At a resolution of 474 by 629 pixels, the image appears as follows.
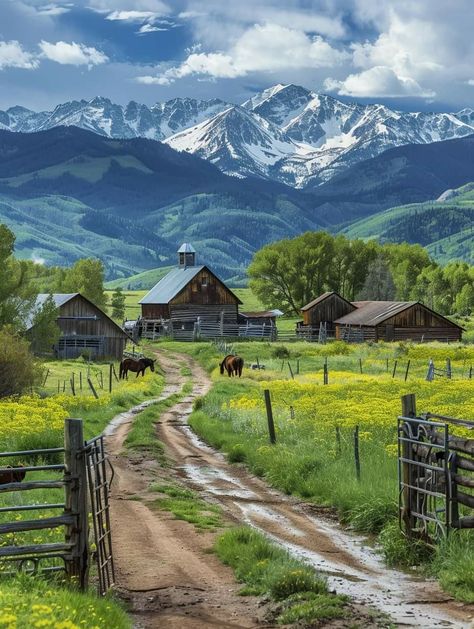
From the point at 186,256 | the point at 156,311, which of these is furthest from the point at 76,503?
the point at 186,256

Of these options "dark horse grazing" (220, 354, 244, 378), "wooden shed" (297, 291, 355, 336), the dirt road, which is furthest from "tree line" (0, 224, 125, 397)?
"wooden shed" (297, 291, 355, 336)

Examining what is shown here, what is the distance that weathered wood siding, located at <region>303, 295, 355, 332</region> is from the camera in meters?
106

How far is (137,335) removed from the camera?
105062 millimetres

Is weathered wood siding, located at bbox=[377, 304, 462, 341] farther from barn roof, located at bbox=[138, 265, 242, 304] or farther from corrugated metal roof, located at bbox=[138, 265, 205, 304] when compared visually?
corrugated metal roof, located at bbox=[138, 265, 205, 304]

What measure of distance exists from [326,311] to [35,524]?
93315mm

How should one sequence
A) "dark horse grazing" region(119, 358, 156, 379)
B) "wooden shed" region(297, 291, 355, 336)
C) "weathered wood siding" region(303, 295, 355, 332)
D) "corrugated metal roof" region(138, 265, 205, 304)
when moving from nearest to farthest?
1. "dark horse grazing" region(119, 358, 156, 379)
2. "wooden shed" region(297, 291, 355, 336)
3. "weathered wood siding" region(303, 295, 355, 332)
4. "corrugated metal roof" region(138, 265, 205, 304)

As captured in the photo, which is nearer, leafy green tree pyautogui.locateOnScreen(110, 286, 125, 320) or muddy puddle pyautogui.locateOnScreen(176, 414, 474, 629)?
muddy puddle pyautogui.locateOnScreen(176, 414, 474, 629)

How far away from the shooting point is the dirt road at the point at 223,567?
13.4m

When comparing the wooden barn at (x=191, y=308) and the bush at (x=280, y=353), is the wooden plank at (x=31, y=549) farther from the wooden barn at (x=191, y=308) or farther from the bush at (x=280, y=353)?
the wooden barn at (x=191, y=308)

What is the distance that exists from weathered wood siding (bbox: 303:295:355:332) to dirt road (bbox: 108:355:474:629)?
7937 centimetres

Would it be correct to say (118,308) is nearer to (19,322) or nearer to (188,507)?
(19,322)

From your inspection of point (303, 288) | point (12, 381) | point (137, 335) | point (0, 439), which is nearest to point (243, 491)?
point (0, 439)

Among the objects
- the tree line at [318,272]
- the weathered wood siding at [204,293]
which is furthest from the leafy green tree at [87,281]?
the tree line at [318,272]

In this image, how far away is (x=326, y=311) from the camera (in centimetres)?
10575
